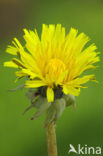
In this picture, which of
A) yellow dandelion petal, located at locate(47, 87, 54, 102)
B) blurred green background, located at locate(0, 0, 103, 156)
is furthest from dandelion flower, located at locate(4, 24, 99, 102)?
blurred green background, located at locate(0, 0, 103, 156)

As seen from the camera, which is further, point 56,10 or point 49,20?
point 56,10

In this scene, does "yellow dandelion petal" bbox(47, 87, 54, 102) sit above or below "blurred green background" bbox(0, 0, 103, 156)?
above

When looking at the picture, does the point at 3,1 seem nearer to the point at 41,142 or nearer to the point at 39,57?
the point at 41,142

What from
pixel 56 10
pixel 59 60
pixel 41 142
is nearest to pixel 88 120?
pixel 41 142

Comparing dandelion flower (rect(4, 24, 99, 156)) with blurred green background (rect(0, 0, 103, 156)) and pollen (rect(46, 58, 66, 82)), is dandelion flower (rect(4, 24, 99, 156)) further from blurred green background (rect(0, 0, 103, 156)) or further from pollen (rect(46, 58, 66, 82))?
blurred green background (rect(0, 0, 103, 156))

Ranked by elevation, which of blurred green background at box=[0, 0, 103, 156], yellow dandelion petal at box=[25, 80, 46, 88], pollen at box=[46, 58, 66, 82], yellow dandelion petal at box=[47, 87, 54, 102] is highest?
pollen at box=[46, 58, 66, 82]

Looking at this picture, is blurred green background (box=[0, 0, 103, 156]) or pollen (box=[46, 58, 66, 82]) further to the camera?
blurred green background (box=[0, 0, 103, 156])

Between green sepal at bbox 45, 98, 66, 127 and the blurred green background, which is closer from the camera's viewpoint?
green sepal at bbox 45, 98, 66, 127

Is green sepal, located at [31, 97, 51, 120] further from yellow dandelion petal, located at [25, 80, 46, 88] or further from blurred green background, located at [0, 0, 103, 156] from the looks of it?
blurred green background, located at [0, 0, 103, 156]

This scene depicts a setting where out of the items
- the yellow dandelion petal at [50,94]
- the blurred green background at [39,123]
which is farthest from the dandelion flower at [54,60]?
the blurred green background at [39,123]

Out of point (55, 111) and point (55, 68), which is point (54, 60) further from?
point (55, 111)

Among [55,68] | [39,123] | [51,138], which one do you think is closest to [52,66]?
[55,68]
